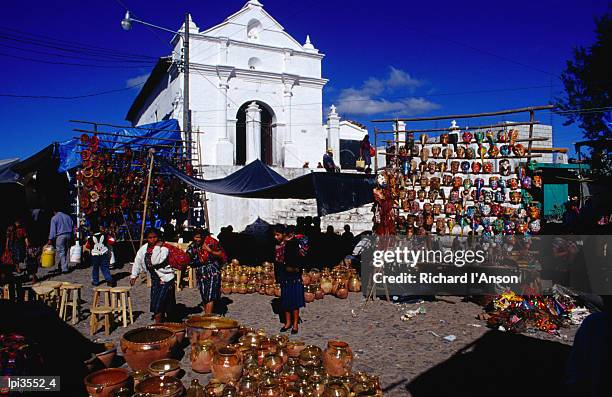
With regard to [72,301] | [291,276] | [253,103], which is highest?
[253,103]

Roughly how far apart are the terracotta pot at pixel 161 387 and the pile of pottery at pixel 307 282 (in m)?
4.55

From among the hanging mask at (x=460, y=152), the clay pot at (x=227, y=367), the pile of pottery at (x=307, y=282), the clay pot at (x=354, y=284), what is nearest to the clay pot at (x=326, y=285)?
the pile of pottery at (x=307, y=282)

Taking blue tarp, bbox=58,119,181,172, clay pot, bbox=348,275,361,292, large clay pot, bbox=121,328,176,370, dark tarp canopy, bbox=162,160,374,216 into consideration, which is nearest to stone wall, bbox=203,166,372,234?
blue tarp, bbox=58,119,181,172

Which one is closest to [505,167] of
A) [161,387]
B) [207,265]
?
[207,265]

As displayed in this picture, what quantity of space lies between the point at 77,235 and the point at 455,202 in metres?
9.65

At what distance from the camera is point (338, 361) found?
460 cm

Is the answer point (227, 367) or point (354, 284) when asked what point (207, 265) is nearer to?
point (227, 367)

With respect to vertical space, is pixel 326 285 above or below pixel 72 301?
below

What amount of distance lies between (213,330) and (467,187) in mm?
5323

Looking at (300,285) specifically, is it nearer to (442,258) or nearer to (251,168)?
(442,258)

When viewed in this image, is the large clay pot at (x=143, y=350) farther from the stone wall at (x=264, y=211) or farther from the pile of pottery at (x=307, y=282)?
the stone wall at (x=264, y=211)

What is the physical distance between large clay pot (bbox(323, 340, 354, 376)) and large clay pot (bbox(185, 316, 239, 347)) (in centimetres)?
132

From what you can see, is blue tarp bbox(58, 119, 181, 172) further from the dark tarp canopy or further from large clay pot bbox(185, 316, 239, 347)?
large clay pot bbox(185, 316, 239, 347)

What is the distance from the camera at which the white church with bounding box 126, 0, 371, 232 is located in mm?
16484
